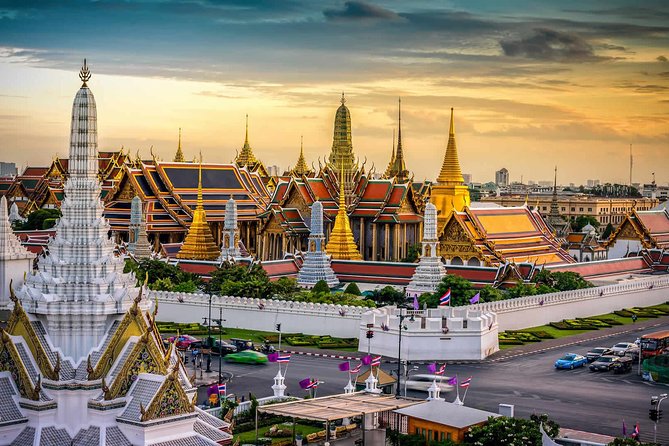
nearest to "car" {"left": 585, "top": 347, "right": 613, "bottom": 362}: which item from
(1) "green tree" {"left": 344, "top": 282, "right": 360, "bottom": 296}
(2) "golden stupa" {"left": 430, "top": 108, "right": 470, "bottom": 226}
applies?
(1) "green tree" {"left": 344, "top": 282, "right": 360, "bottom": 296}

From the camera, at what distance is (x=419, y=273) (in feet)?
202

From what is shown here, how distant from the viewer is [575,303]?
5991 centimetres

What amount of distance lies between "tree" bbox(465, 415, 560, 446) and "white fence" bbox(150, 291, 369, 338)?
21.1m

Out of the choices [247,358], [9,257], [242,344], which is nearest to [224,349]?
[242,344]

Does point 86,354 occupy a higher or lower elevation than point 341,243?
lower

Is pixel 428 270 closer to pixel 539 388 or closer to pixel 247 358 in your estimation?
pixel 247 358

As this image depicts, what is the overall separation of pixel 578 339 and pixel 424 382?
1326 cm

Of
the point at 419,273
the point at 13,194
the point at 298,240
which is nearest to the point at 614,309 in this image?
the point at 419,273

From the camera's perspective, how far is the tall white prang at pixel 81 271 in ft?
96.4

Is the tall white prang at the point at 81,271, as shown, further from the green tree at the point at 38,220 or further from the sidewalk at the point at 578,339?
the green tree at the point at 38,220

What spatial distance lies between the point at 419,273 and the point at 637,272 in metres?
19.2

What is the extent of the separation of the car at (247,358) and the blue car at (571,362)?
11.1 m

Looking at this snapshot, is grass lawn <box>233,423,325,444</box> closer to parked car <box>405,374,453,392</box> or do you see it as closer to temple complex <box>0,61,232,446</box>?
temple complex <box>0,61,232,446</box>

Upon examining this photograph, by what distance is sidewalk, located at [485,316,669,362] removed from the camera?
49.2 metres
